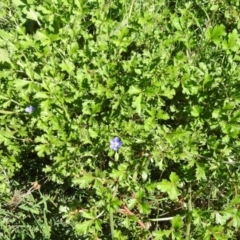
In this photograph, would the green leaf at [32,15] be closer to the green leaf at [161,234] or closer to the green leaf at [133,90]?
the green leaf at [133,90]

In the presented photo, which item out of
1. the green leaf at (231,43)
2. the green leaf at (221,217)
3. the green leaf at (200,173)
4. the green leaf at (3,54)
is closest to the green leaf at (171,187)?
the green leaf at (200,173)

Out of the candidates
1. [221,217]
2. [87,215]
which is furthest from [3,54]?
[221,217]

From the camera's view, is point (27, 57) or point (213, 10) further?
point (213, 10)

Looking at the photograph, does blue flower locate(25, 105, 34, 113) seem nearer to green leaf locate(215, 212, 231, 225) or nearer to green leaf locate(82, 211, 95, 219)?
green leaf locate(82, 211, 95, 219)

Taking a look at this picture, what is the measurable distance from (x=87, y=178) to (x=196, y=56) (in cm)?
91

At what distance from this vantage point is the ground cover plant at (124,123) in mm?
2568

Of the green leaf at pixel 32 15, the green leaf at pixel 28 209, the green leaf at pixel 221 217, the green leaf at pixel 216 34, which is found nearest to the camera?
the green leaf at pixel 221 217

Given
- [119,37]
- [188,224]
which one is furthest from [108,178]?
[119,37]

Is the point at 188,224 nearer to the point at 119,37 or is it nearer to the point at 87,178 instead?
the point at 87,178

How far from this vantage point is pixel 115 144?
257 centimetres

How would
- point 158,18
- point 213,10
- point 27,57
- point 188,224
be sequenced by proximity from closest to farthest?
1. point 188,224
2. point 27,57
3. point 158,18
4. point 213,10

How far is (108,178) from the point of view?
269 centimetres

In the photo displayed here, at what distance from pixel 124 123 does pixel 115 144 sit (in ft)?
0.41

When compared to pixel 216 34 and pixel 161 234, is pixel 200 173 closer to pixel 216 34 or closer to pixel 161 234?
pixel 161 234
